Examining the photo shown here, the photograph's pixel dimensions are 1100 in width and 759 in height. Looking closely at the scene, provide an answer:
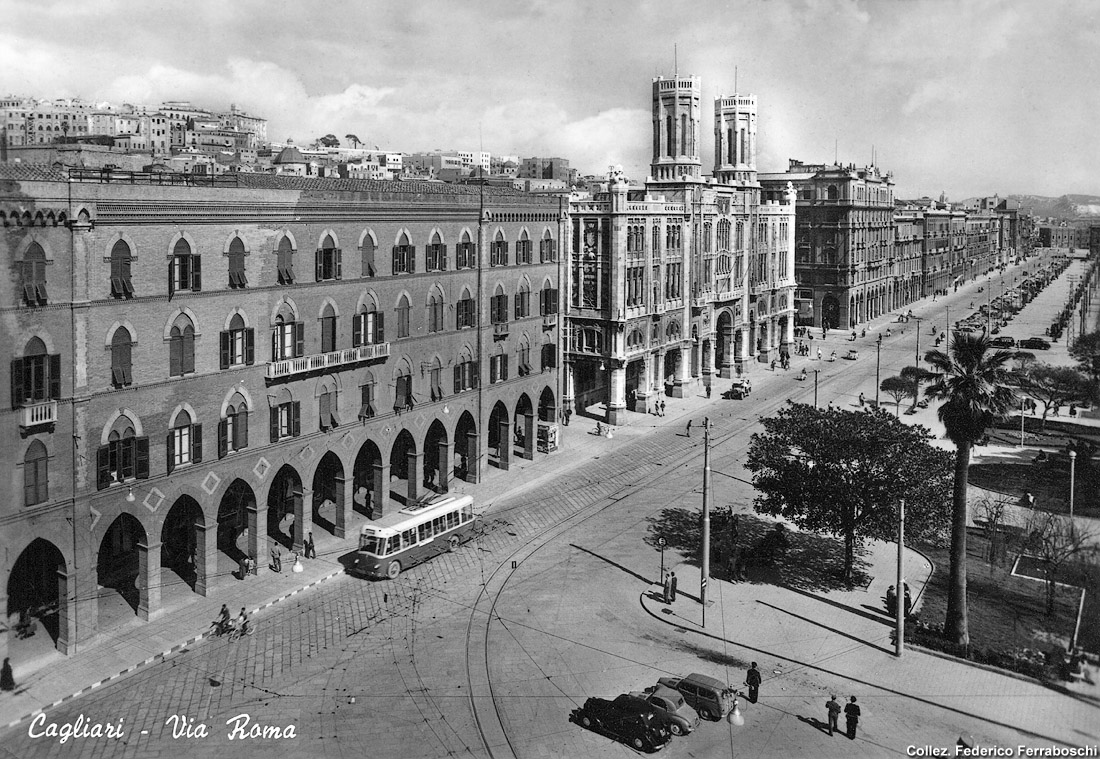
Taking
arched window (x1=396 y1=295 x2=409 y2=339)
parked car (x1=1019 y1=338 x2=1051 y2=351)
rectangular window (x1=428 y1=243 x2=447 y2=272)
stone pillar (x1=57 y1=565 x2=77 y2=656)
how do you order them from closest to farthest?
1. stone pillar (x1=57 y1=565 x2=77 y2=656)
2. arched window (x1=396 y1=295 x2=409 y2=339)
3. rectangular window (x1=428 y1=243 x2=447 y2=272)
4. parked car (x1=1019 y1=338 x2=1051 y2=351)

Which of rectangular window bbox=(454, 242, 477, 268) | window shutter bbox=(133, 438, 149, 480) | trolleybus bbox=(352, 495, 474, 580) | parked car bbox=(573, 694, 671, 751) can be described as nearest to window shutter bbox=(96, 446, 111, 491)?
window shutter bbox=(133, 438, 149, 480)

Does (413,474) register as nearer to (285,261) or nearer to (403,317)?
(403,317)

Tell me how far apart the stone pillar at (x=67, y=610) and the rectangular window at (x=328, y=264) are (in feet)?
63.4

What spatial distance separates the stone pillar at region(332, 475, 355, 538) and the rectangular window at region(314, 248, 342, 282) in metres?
10.9

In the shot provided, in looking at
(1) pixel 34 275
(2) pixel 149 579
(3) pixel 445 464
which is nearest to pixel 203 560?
(2) pixel 149 579

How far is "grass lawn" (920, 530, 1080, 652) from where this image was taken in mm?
40094

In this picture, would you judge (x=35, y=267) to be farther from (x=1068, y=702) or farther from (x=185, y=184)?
(x=1068, y=702)

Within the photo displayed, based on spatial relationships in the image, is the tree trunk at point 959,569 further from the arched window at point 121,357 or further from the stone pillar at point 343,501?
the arched window at point 121,357

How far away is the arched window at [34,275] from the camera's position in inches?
1419

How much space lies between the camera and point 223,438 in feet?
147

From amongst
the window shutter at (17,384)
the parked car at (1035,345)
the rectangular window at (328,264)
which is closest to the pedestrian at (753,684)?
Result: the window shutter at (17,384)

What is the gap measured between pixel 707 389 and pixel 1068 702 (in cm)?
6302

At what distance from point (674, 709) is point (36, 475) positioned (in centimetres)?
2512

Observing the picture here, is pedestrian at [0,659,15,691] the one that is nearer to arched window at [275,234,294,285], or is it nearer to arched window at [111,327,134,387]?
arched window at [111,327,134,387]
